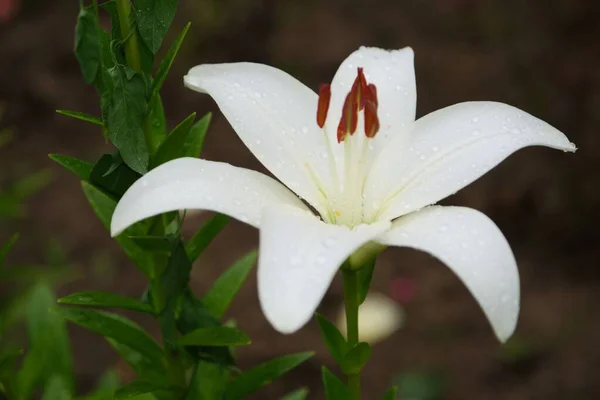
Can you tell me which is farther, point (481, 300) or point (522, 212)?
point (522, 212)

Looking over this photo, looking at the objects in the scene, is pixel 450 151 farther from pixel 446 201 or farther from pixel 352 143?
pixel 446 201

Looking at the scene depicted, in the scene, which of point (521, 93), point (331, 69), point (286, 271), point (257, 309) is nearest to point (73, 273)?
point (257, 309)

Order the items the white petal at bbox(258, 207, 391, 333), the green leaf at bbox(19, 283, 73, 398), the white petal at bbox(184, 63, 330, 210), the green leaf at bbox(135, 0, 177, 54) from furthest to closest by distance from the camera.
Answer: the green leaf at bbox(19, 283, 73, 398) → the white petal at bbox(184, 63, 330, 210) → the green leaf at bbox(135, 0, 177, 54) → the white petal at bbox(258, 207, 391, 333)

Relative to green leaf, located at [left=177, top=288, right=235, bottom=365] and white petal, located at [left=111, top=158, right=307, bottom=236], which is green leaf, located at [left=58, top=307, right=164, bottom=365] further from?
white petal, located at [left=111, top=158, right=307, bottom=236]

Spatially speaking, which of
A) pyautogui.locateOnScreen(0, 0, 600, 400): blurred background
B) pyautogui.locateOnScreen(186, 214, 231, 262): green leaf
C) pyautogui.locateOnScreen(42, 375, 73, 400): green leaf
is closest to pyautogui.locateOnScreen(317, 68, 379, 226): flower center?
pyautogui.locateOnScreen(186, 214, 231, 262): green leaf

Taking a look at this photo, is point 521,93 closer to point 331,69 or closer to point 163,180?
point 331,69

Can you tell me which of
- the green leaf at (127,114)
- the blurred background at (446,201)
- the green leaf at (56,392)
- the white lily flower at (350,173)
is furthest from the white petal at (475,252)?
the blurred background at (446,201)

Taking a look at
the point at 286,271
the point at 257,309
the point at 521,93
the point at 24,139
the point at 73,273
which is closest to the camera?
the point at 286,271

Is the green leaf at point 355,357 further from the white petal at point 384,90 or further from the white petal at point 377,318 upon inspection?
the white petal at point 377,318
